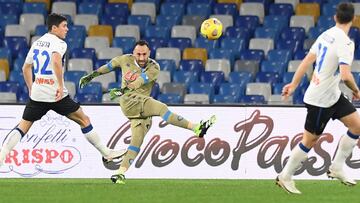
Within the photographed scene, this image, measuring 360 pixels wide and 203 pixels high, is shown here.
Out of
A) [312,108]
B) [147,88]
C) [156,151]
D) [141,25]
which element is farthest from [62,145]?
[141,25]

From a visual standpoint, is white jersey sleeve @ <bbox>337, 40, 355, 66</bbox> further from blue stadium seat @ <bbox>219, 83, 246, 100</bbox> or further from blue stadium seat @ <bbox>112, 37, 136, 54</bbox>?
blue stadium seat @ <bbox>112, 37, 136, 54</bbox>

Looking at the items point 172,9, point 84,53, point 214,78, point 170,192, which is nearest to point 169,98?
point 214,78

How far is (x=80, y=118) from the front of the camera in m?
15.8

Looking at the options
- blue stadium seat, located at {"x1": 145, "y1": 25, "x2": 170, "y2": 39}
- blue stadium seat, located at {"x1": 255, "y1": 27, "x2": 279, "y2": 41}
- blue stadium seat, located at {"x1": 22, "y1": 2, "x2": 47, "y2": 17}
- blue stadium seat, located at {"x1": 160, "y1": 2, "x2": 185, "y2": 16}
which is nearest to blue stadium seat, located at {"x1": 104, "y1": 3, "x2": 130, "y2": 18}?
blue stadium seat, located at {"x1": 160, "y1": 2, "x2": 185, "y2": 16}

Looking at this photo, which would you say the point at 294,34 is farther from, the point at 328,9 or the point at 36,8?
the point at 36,8

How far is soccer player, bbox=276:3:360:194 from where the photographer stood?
42.2 feet

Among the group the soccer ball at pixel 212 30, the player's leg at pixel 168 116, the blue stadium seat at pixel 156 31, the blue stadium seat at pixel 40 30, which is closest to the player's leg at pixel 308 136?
the player's leg at pixel 168 116

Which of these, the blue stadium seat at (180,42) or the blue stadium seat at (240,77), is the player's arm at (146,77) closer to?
the blue stadium seat at (240,77)

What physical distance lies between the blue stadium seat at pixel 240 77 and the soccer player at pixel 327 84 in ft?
30.2

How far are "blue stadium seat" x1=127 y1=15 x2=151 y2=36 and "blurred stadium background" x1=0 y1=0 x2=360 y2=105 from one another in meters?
0.02

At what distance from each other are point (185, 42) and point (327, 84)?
11.3 meters

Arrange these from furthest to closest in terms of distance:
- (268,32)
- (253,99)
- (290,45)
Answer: (268,32), (290,45), (253,99)

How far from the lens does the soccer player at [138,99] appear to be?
50.4 ft

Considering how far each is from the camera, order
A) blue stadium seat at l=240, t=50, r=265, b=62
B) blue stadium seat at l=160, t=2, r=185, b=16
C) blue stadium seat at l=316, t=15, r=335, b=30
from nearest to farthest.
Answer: blue stadium seat at l=240, t=50, r=265, b=62 < blue stadium seat at l=316, t=15, r=335, b=30 < blue stadium seat at l=160, t=2, r=185, b=16
